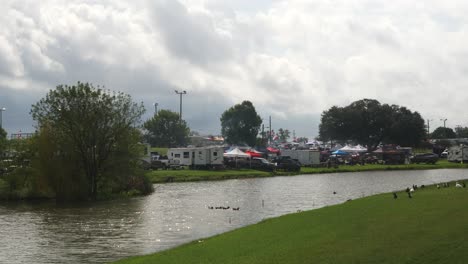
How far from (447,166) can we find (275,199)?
70006 millimetres

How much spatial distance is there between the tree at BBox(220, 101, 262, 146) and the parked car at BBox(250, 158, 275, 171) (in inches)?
3153

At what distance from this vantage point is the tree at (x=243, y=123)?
7431 inches

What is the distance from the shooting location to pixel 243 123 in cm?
18962

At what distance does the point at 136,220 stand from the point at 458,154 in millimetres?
97648

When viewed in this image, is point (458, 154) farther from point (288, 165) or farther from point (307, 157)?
point (288, 165)

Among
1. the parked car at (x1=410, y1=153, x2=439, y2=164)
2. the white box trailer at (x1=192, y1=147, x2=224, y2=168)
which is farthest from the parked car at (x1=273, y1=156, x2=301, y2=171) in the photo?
the parked car at (x1=410, y1=153, x2=439, y2=164)

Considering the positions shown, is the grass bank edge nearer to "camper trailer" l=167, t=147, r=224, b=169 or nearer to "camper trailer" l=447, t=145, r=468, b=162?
"camper trailer" l=167, t=147, r=224, b=169

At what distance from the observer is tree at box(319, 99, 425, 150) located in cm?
16862

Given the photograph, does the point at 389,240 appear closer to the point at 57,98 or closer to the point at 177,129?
the point at 57,98

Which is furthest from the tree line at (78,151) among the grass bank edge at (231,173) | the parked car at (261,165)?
the parked car at (261,165)

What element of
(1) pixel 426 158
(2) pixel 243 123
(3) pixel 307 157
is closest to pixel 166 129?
(2) pixel 243 123

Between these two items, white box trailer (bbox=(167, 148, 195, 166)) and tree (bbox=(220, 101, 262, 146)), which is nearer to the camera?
white box trailer (bbox=(167, 148, 195, 166))

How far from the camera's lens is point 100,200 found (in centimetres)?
6162

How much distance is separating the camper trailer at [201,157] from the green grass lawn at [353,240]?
6670cm
